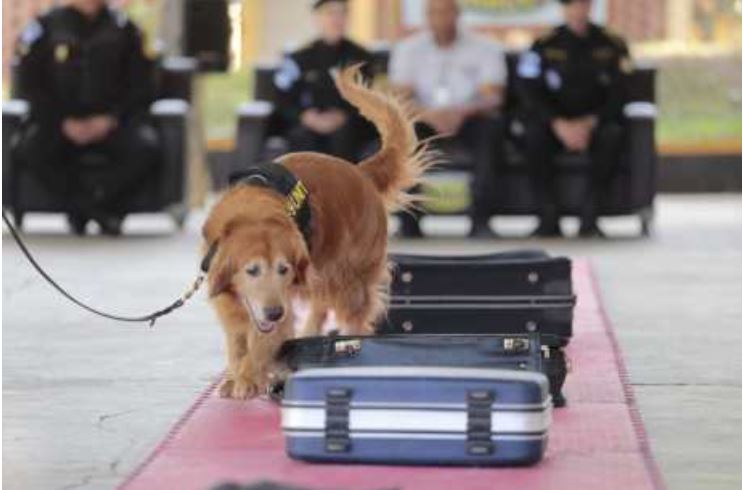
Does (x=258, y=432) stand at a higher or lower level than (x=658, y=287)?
higher

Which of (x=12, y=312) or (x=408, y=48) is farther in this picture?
(x=408, y=48)

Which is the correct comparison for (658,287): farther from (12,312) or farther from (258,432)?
(258,432)

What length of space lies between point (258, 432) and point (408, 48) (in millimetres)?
7483

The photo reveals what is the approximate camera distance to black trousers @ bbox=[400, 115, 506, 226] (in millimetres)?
12305

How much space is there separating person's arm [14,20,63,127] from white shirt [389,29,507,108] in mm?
2342

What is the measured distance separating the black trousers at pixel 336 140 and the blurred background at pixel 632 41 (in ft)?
13.6

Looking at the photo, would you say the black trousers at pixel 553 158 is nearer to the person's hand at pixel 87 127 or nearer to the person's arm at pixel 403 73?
the person's arm at pixel 403 73

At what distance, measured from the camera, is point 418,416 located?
4.69 metres

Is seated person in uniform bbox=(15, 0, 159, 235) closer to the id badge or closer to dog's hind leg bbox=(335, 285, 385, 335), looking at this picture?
the id badge

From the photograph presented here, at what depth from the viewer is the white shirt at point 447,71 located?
489 inches

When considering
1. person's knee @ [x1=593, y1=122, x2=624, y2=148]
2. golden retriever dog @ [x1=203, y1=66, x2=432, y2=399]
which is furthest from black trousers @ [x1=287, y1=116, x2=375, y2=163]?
golden retriever dog @ [x1=203, y1=66, x2=432, y2=399]

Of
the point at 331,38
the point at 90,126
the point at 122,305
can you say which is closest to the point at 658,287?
the point at 122,305

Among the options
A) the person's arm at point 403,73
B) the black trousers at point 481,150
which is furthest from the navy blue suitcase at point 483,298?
the person's arm at point 403,73

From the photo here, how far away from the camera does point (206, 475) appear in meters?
4.73
